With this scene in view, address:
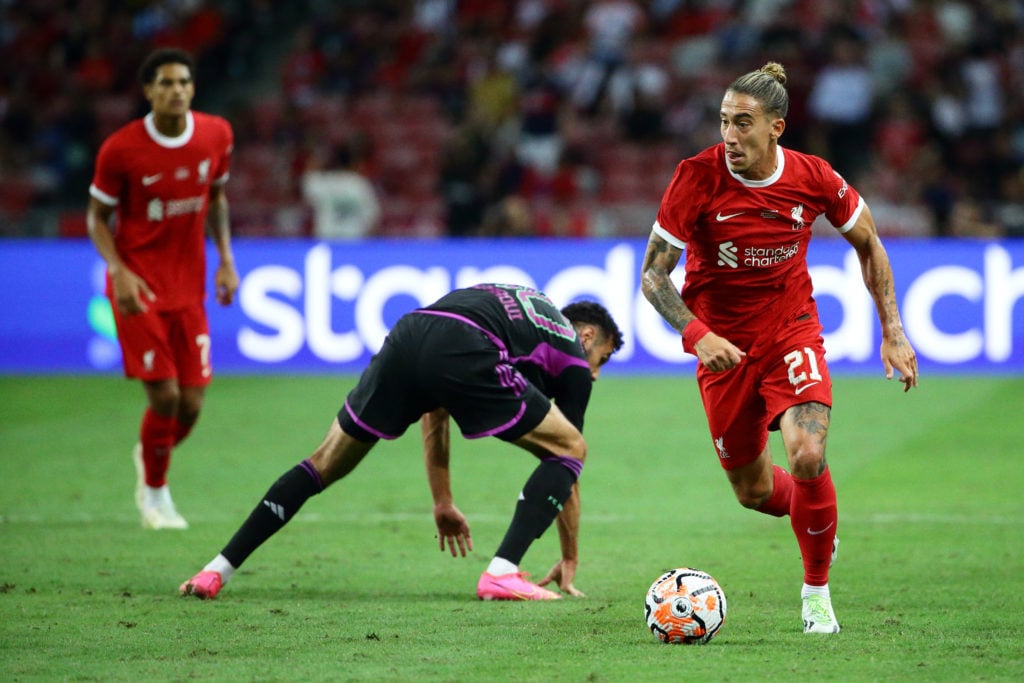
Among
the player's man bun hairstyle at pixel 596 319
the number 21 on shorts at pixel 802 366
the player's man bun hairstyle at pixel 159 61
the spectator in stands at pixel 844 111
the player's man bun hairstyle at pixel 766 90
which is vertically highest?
the spectator in stands at pixel 844 111

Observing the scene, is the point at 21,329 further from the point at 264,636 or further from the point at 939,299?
the point at 264,636

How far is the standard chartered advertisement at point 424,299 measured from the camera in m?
14.9

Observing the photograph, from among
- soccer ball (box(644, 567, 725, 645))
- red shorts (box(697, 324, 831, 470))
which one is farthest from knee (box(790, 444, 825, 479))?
soccer ball (box(644, 567, 725, 645))

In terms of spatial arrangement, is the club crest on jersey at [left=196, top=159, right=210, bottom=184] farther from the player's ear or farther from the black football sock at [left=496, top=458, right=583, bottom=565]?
the player's ear

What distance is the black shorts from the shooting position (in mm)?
6043

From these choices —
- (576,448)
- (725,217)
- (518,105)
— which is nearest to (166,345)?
(576,448)

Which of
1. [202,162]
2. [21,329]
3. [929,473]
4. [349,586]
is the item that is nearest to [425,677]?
[349,586]

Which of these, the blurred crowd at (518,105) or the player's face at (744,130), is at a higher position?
the blurred crowd at (518,105)

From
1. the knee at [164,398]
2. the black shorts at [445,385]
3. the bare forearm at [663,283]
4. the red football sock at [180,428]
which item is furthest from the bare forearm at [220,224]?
the bare forearm at [663,283]

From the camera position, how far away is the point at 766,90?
5.94m

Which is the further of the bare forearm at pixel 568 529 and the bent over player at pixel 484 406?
the bare forearm at pixel 568 529

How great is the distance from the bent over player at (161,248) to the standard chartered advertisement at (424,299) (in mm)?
6306

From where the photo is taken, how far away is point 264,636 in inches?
219

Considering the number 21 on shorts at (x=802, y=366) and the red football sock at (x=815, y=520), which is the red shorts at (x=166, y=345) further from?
the red football sock at (x=815, y=520)
